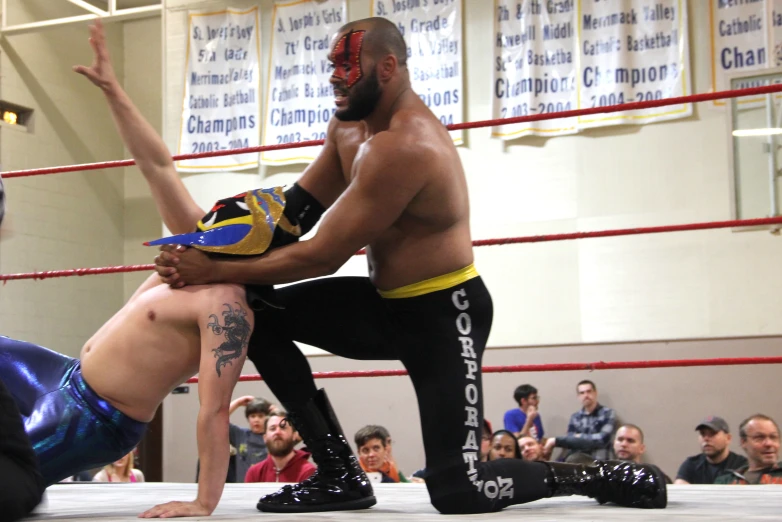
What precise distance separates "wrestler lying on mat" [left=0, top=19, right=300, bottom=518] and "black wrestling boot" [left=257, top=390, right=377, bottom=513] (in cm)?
20

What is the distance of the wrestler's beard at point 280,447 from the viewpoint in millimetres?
3852

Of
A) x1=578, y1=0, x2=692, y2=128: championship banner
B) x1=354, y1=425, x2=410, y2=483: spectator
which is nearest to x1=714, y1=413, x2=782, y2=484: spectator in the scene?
x1=354, y1=425, x2=410, y2=483: spectator

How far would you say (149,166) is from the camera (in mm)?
2227

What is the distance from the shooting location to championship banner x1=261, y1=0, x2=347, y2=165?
6.84 m

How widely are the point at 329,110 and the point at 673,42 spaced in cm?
241

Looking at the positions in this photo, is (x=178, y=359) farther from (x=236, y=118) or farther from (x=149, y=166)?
(x=236, y=118)

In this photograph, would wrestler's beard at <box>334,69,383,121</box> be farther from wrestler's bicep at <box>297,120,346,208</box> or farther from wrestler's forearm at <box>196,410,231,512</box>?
wrestler's forearm at <box>196,410,231,512</box>

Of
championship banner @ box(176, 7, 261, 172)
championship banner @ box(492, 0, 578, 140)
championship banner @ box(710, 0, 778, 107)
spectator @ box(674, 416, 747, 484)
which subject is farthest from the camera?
championship banner @ box(176, 7, 261, 172)

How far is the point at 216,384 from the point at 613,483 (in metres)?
0.83

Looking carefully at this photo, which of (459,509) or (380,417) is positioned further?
(380,417)

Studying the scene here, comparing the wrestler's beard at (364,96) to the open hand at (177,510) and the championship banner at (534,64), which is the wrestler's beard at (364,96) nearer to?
the open hand at (177,510)

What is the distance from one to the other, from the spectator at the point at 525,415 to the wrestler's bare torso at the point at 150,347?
4355 millimetres

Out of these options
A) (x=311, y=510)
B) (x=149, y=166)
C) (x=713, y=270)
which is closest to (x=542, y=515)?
(x=311, y=510)

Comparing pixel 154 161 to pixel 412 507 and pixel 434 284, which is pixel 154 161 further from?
pixel 412 507
